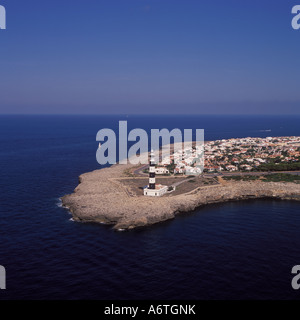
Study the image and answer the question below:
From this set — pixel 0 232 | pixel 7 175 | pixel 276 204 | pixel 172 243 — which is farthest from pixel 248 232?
pixel 7 175

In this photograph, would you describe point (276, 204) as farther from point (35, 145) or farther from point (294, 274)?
point (35, 145)

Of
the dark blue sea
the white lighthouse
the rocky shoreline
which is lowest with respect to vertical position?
the dark blue sea

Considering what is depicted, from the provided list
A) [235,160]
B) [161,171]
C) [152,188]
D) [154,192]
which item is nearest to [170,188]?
[152,188]

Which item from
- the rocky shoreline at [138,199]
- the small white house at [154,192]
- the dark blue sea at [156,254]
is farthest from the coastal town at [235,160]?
the dark blue sea at [156,254]

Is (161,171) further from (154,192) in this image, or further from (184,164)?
(154,192)

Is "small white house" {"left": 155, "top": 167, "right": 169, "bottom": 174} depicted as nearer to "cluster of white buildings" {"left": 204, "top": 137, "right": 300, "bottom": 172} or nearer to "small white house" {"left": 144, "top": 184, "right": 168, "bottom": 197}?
"cluster of white buildings" {"left": 204, "top": 137, "right": 300, "bottom": 172}

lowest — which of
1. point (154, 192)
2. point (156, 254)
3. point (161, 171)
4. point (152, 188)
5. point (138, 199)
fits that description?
point (156, 254)

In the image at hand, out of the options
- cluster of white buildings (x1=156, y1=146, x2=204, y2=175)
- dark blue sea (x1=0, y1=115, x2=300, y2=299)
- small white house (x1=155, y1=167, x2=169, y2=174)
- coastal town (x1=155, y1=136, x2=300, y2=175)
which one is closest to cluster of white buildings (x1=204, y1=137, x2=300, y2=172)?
coastal town (x1=155, y1=136, x2=300, y2=175)
